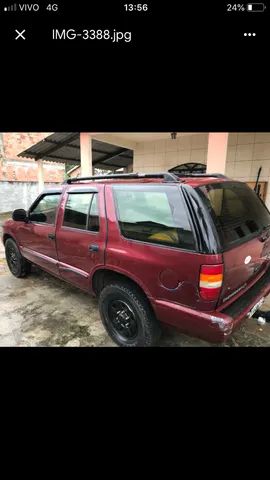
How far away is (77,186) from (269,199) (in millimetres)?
5357

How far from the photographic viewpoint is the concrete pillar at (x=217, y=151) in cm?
477

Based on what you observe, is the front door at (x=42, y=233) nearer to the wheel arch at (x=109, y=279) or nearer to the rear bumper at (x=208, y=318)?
the wheel arch at (x=109, y=279)

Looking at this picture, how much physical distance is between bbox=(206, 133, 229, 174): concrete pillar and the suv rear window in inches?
89.3

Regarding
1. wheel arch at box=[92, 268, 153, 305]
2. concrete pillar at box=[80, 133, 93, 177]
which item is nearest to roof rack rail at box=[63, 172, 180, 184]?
wheel arch at box=[92, 268, 153, 305]

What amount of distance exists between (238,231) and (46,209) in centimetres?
261

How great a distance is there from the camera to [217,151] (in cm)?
486

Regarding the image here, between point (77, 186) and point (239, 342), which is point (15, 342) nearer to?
point (77, 186)

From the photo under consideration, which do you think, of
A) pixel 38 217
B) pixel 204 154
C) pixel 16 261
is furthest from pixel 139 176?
pixel 204 154

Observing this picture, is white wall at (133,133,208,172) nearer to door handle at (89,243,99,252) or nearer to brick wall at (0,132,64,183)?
door handle at (89,243,99,252)

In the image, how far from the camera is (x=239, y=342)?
2.75 meters

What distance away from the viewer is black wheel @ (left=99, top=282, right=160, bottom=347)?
233 cm
